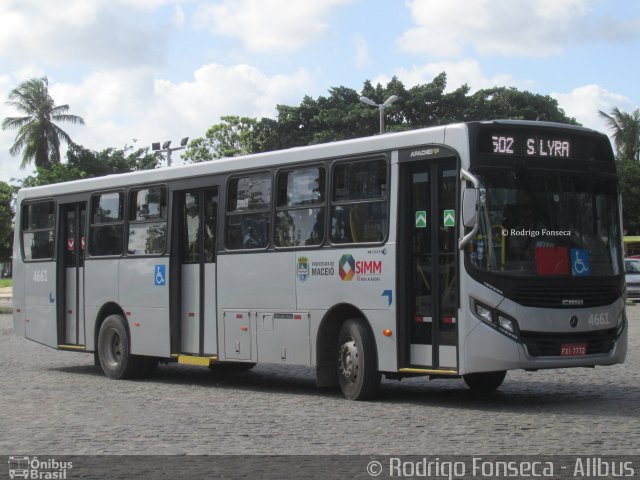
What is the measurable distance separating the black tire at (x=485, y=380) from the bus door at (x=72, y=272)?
7352mm

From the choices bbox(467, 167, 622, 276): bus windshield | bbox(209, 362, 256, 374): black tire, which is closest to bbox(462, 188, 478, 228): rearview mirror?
bbox(467, 167, 622, 276): bus windshield

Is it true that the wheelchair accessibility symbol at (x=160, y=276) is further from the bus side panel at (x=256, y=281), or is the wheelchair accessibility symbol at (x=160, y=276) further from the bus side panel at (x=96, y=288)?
the bus side panel at (x=256, y=281)

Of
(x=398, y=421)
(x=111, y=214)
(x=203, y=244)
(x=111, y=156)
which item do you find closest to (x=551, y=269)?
(x=398, y=421)

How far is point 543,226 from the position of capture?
12.1 m

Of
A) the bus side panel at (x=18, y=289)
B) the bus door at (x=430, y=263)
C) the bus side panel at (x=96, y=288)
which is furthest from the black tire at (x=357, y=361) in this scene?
the bus side panel at (x=18, y=289)

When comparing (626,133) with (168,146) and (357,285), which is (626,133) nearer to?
(168,146)

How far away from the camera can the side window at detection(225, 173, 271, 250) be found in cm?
1479

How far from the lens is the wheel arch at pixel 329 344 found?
13.7 meters

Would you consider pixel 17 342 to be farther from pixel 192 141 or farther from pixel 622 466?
pixel 192 141

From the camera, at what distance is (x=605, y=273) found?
12570 mm

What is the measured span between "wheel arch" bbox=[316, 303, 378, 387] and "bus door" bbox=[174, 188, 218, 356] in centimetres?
243

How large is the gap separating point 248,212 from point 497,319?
454 cm

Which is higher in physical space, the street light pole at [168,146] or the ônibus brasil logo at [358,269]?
the street light pole at [168,146]

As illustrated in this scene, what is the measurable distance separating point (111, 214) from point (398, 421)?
832cm
